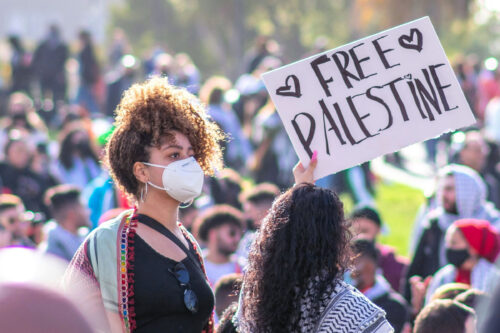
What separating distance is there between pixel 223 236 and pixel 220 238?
26 millimetres

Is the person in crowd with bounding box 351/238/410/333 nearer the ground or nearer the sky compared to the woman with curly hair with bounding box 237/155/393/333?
nearer the ground

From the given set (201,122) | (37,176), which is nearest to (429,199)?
(37,176)

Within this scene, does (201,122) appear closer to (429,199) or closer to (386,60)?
(386,60)

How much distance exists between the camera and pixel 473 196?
7.25 m

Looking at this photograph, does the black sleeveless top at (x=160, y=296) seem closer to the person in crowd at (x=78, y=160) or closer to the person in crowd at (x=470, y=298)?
the person in crowd at (x=470, y=298)

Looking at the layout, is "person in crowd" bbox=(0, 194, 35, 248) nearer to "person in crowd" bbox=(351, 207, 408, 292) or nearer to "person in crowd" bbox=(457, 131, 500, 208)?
"person in crowd" bbox=(351, 207, 408, 292)

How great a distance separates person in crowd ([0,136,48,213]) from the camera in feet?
32.1

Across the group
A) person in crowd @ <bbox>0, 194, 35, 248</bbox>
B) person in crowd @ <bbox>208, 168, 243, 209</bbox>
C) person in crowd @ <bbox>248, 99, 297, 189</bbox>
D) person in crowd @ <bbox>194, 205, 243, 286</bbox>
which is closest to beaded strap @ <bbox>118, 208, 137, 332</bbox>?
person in crowd @ <bbox>194, 205, 243, 286</bbox>

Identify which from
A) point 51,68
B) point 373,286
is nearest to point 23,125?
point 373,286

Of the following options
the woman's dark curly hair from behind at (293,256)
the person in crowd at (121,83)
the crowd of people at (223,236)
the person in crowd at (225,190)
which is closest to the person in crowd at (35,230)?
the crowd of people at (223,236)

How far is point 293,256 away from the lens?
10.8 feet

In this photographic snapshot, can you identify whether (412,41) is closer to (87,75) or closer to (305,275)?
(305,275)

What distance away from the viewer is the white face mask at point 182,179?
3.66 meters

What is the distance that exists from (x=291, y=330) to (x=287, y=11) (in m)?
43.3
